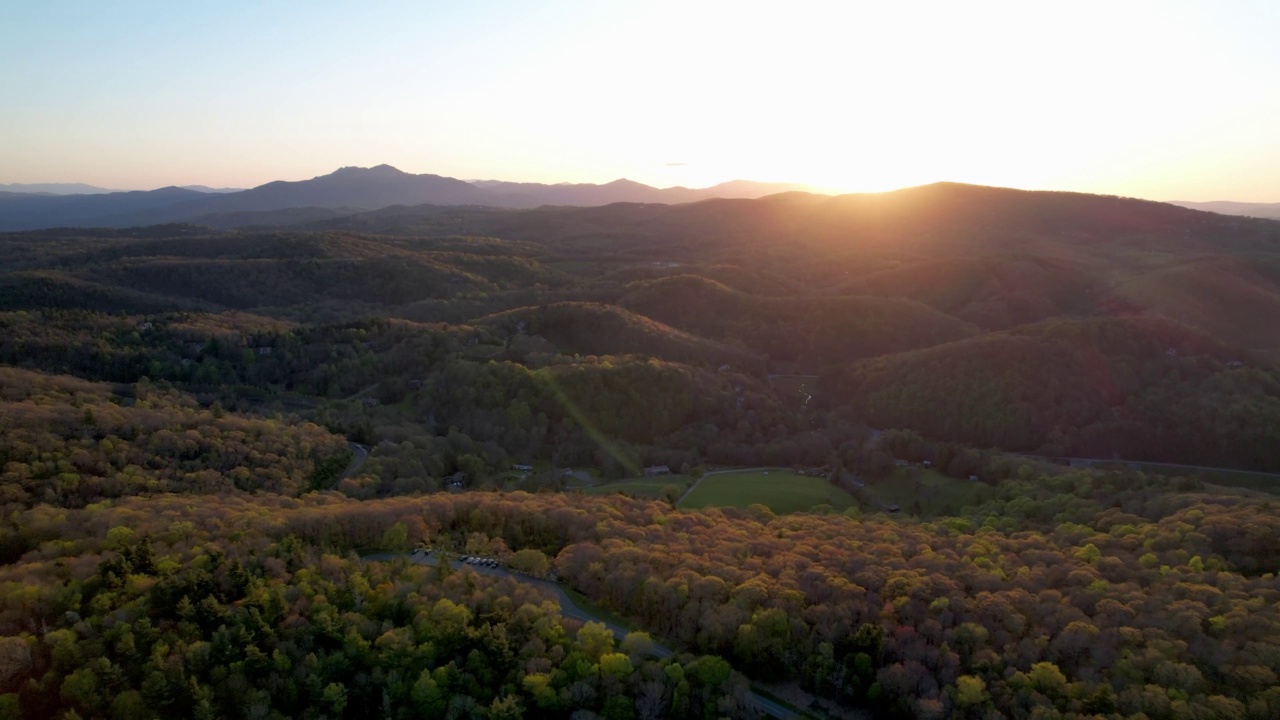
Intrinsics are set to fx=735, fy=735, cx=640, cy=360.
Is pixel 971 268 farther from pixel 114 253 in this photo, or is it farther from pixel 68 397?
pixel 114 253

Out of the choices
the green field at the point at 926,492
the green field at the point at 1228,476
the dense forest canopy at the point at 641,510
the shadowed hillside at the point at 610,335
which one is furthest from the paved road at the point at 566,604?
the green field at the point at 1228,476

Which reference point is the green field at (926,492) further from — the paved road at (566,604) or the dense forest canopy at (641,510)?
the paved road at (566,604)

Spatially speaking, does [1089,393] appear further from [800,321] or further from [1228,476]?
[800,321]

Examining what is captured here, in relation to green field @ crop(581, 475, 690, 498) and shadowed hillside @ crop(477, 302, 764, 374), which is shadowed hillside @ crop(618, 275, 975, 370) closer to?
shadowed hillside @ crop(477, 302, 764, 374)

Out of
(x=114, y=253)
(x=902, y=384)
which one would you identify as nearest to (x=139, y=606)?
(x=902, y=384)

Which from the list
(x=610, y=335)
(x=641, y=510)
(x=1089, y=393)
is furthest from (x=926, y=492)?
(x=610, y=335)

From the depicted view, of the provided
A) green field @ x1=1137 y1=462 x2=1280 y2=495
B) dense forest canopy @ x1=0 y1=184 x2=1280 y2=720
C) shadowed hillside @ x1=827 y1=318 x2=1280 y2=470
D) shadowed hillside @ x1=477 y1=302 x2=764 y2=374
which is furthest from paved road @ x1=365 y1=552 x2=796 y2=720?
shadowed hillside @ x1=827 y1=318 x2=1280 y2=470
